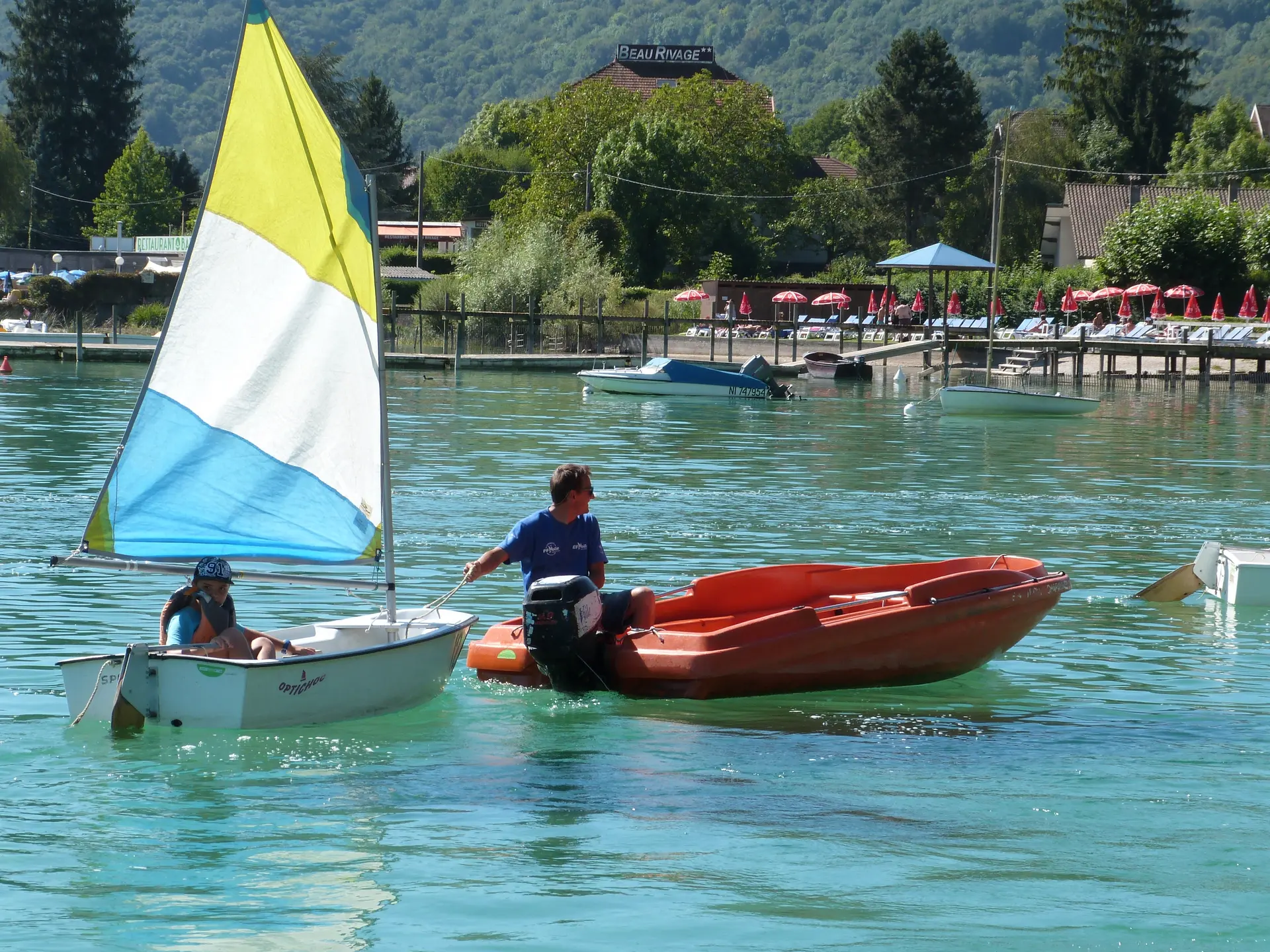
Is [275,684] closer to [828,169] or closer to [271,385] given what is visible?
[271,385]

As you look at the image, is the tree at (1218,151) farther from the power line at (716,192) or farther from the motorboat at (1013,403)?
the motorboat at (1013,403)

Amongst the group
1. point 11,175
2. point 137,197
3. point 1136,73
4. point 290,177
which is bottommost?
point 290,177

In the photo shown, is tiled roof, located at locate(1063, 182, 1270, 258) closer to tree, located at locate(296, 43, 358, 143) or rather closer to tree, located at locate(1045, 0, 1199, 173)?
tree, located at locate(1045, 0, 1199, 173)

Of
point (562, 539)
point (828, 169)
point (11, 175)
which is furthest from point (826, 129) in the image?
point (562, 539)

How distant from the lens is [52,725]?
10.9 metres

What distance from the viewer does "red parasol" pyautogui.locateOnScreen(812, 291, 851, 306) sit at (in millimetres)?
68938

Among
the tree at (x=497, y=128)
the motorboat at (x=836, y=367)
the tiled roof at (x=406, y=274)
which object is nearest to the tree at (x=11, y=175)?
the tiled roof at (x=406, y=274)

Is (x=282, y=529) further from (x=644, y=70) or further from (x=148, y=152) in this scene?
(x=644, y=70)

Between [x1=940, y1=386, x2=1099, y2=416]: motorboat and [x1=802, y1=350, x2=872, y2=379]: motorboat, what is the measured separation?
48.0 feet

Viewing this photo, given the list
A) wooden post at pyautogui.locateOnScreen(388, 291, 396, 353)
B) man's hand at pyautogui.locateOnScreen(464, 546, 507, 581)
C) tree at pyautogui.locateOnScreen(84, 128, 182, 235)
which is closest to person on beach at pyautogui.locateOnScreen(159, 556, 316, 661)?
man's hand at pyautogui.locateOnScreen(464, 546, 507, 581)

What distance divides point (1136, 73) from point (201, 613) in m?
94.3

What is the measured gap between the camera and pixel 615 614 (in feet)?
39.5

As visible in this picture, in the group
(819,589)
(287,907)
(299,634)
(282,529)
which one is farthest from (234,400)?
(819,589)

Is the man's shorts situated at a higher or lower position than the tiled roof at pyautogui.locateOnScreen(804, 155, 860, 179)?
lower
